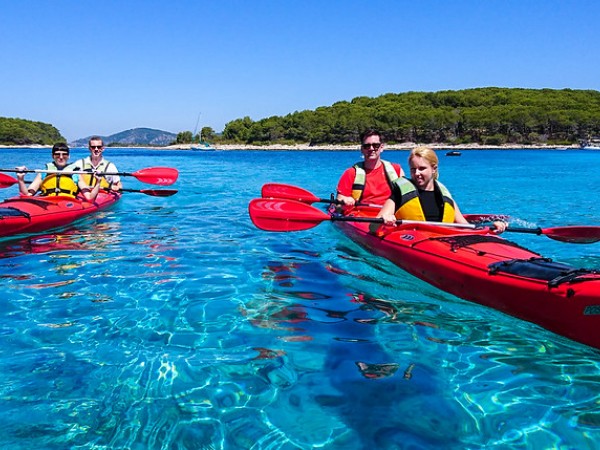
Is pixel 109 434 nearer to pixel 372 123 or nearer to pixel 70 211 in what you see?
pixel 70 211

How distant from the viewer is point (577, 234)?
5496mm

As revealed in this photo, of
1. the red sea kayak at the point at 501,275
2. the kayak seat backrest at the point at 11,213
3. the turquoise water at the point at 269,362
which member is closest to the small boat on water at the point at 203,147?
the kayak seat backrest at the point at 11,213

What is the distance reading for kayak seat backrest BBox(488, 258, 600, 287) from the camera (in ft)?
11.8

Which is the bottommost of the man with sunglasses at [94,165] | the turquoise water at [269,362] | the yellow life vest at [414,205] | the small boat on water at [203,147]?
the turquoise water at [269,362]

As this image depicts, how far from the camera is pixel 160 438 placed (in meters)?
2.71

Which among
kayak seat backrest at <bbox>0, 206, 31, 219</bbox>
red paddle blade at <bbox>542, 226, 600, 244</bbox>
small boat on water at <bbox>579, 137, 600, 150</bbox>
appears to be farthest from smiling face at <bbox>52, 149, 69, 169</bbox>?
small boat on water at <bbox>579, 137, 600, 150</bbox>

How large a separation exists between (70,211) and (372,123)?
101 meters

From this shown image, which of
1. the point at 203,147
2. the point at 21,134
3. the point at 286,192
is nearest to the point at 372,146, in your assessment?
the point at 286,192

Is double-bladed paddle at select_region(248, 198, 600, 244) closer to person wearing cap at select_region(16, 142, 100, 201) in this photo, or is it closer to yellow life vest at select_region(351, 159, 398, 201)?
yellow life vest at select_region(351, 159, 398, 201)

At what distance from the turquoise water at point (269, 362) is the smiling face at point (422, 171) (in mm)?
1117

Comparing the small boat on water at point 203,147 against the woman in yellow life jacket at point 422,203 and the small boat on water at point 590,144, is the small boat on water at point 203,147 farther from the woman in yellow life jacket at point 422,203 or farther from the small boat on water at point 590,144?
the woman in yellow life jacket at point 422,203

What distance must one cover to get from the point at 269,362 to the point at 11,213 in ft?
17.8

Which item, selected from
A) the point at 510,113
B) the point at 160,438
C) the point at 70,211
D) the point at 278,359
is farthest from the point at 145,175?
the point at 510,113

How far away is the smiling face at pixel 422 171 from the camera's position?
510cm
